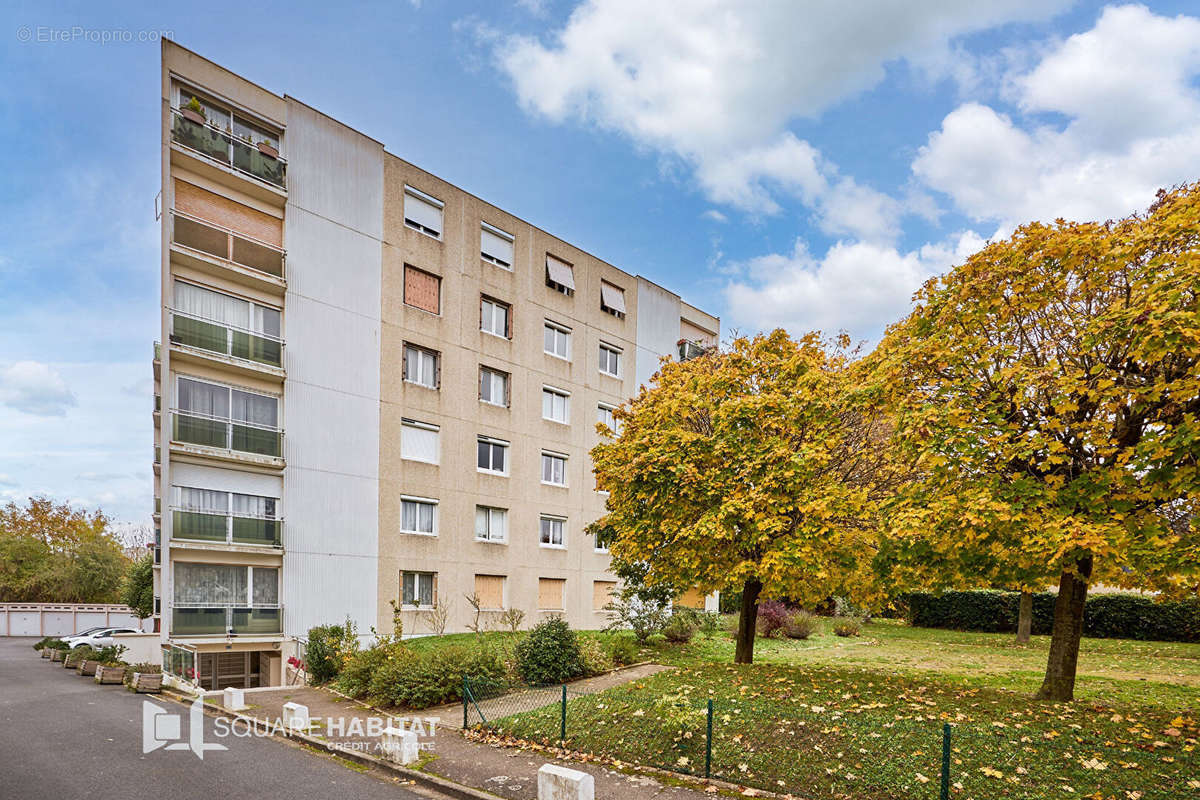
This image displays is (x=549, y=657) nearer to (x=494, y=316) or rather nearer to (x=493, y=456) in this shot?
(x=493, y=456)

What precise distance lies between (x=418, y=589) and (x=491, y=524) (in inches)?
136

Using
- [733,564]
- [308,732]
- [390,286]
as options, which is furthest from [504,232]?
[308,732]

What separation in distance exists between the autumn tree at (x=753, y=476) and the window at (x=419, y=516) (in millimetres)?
9310

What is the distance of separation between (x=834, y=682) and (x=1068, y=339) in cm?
690

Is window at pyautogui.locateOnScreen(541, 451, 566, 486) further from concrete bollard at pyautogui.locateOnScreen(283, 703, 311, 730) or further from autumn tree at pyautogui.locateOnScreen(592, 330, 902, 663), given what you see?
concrete bollard at pyautogui.locateOnScreen(283, 703, 311, 730)

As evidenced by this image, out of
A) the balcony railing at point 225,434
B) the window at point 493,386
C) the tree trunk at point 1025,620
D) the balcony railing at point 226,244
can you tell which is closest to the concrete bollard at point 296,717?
the balcony railing at point 225,434

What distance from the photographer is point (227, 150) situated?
826 inches

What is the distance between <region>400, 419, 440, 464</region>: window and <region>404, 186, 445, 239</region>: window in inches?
257

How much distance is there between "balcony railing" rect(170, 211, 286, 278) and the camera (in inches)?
807

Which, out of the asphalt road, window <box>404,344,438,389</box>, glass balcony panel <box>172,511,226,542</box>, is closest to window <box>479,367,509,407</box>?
window <box>404,344,438,389</box>

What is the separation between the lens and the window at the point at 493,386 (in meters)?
26.5

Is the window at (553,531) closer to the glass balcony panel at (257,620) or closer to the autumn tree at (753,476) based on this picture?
the glass balcony panel at (257,620)

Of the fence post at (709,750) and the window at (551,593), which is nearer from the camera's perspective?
the fence post at (709,750)

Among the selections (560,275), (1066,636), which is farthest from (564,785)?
(560,275)
